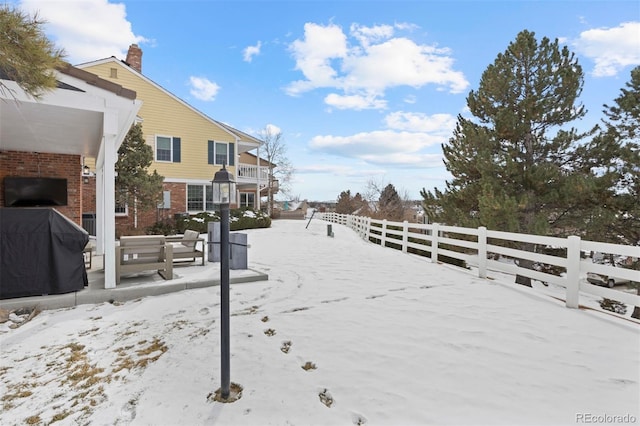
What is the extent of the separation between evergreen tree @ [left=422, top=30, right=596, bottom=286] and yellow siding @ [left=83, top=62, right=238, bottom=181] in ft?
43.3

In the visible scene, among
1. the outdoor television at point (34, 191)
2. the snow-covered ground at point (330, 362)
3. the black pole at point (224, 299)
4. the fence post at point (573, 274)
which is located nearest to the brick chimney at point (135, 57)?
the outdoor television at point (34, 191)

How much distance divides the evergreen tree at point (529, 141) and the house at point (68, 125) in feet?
32.3

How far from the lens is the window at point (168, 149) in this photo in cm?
1705

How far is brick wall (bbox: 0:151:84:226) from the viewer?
7594 millimetres

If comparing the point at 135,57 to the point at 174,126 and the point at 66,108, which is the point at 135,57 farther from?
the point at 66,108

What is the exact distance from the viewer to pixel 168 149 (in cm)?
1723

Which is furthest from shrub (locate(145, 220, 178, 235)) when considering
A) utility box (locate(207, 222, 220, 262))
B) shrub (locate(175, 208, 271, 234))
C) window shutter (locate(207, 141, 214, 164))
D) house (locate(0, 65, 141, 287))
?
utility box (locate(207, 222, 220, 262))

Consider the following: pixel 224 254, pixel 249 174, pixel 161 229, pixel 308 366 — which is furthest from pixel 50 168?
pixel 249 174

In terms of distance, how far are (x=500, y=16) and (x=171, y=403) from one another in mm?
11207

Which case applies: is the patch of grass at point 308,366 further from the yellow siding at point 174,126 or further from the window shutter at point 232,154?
the window shutter at point 232,154

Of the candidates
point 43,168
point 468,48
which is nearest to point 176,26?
point 43,168

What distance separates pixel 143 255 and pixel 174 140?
44.0 ft

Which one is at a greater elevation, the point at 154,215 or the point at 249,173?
the point at 249,173

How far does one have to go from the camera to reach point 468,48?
10367 millimetres
